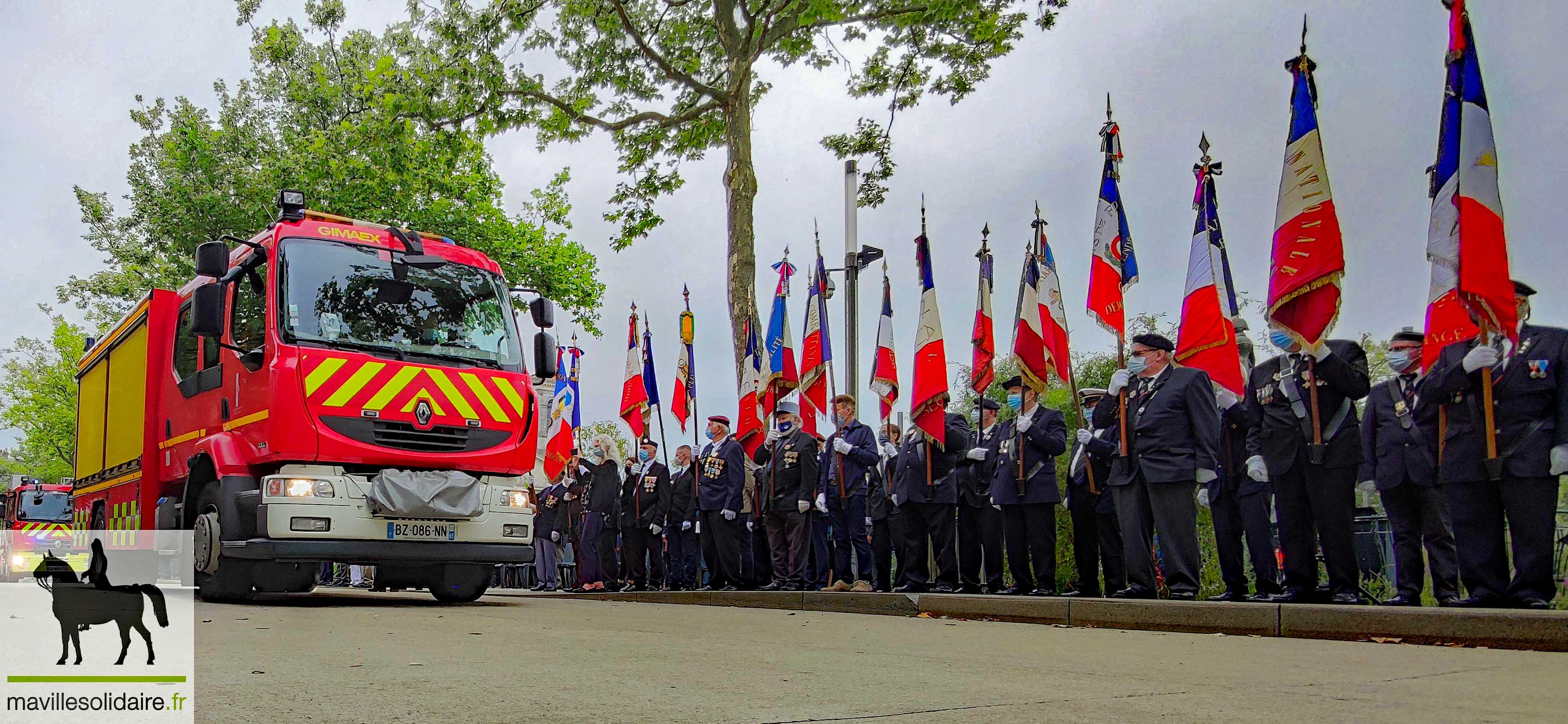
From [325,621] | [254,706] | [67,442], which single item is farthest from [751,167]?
[67,442]

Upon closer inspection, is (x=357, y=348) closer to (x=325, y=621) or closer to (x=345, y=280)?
(x=345, y=280)

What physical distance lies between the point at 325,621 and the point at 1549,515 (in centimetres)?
683

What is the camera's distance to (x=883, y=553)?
11531mm

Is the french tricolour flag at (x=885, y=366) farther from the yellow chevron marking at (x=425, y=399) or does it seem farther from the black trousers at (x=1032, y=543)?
the yellow chevron marking at (x=425, y=399)

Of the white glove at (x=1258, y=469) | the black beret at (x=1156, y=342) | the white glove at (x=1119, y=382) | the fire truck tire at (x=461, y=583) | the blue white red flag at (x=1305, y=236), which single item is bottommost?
the fire truck tire at (x=461, y=583)

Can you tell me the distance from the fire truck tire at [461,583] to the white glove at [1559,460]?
293 inches

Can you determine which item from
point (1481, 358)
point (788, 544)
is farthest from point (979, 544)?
point (1481, 358)

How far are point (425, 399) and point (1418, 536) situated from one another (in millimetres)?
6774

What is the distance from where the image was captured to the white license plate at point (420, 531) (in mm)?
9078

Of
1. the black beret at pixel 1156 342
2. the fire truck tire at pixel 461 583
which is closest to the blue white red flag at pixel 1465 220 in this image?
the black beret at pixel 1156 342

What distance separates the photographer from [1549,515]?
6465mm

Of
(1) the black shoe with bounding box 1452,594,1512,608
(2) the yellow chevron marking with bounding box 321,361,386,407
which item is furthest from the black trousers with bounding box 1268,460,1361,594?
(2) the yellow chevron marking with bounding box 321,361,386,407

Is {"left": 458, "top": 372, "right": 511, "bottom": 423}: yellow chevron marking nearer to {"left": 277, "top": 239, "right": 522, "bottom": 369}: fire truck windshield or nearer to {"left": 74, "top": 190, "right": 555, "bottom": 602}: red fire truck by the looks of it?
{"left": 74, "top": 190, "right": 555, "bottom": 602}: red fire truck

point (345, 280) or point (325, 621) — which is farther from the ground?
point (345, 280)
